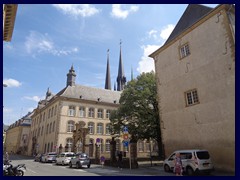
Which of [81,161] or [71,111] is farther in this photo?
[71,111]

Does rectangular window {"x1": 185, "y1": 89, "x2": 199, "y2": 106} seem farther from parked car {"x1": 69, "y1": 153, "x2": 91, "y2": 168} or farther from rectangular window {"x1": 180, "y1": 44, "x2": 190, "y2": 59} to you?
parked car {"x1": 69, "y1": 153, "x2": 91, "y2": 168}

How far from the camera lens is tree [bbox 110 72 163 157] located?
98.4 ft

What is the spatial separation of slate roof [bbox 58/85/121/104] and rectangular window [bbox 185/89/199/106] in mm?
31890

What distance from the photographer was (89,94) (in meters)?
50.4

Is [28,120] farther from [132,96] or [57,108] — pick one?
[132,96]

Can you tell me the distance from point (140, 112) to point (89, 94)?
72.2ft

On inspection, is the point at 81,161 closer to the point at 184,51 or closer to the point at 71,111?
the point at 184,51

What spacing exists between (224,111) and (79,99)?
35054mm

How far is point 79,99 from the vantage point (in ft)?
151

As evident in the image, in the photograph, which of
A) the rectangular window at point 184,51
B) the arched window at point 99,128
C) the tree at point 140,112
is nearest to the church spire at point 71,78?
the arched window at point 99,128

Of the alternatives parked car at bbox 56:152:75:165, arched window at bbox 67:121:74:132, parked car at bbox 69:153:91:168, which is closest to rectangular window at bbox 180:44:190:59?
parked car at bbox 69:153:91:168

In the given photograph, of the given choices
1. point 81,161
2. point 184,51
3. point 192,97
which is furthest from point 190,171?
point 81,161

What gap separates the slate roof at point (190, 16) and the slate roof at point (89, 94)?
2966cm

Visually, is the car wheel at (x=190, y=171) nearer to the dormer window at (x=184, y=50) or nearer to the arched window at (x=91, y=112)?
the dormer window at (x=184, y=50)
